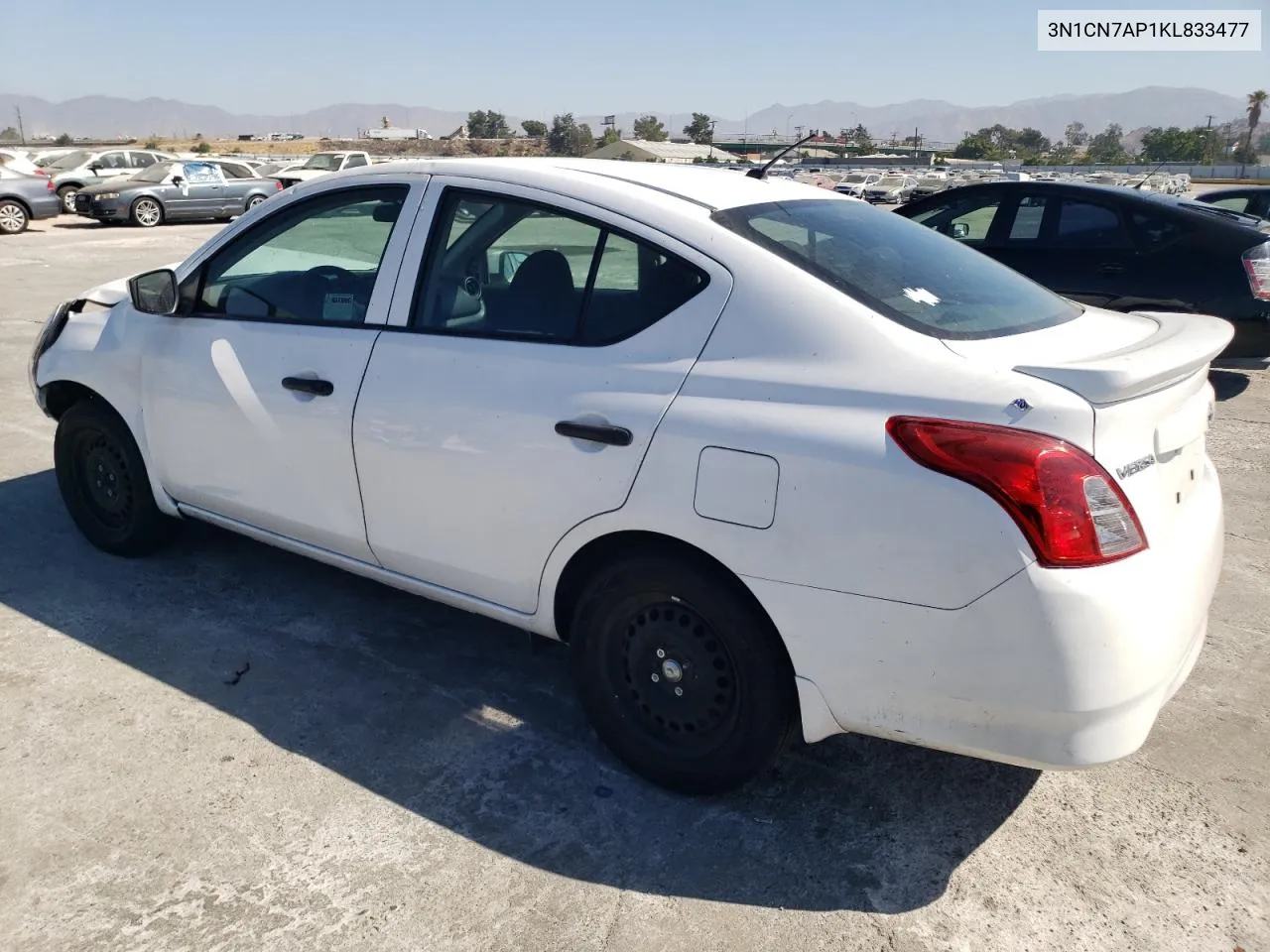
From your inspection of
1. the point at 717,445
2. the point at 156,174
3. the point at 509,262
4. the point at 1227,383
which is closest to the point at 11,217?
the point at 156,174

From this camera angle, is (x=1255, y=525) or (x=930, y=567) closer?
(x=930, y=567)

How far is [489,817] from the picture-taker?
111 inches

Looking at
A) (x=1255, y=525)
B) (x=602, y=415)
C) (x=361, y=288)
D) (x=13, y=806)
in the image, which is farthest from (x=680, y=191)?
(x=1255, y=525)

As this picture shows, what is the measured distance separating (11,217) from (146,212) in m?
2.73

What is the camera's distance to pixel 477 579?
10.4 feet

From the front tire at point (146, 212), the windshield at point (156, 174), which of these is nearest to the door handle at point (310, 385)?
the front tire at point (146, 212)

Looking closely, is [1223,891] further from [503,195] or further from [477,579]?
[503,195]

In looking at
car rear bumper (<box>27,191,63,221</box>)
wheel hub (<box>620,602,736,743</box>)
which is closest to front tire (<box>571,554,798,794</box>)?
wheel hub (<box>620,602,736,743</box>)

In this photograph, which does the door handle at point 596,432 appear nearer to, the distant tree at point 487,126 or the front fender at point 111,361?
the front fender at point 111,361

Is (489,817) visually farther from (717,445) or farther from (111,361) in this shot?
(111,361)

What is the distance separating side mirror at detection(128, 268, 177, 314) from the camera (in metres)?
3.88

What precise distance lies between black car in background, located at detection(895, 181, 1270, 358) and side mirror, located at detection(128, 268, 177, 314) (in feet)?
18.0

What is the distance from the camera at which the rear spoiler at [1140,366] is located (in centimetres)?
230

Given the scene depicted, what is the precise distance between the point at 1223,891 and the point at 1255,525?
10.5 ft
